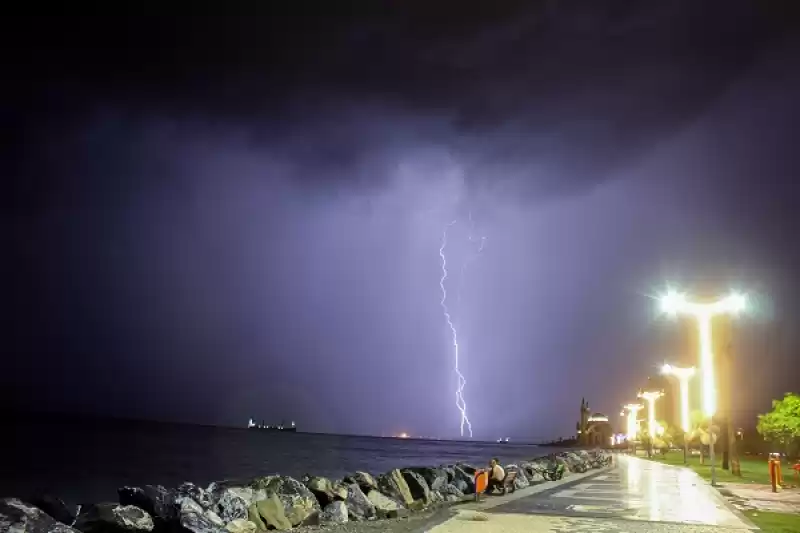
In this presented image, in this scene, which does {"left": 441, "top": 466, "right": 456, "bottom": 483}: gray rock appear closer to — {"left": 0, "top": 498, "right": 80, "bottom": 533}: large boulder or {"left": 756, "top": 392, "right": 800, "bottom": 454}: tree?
{"left": 0, "top": 498, "right": 80, "bottom": 533}: large boulder

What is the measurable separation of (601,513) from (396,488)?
7555mm

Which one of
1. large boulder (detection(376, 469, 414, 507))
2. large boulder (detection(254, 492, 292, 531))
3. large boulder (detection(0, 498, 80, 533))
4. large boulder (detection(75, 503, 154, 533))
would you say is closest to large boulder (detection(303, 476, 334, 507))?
large boulder (detection(254, 492, 292, 531))

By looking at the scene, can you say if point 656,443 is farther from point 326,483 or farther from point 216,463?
point 326,483

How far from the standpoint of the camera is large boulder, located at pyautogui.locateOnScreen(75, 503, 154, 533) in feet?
43.1

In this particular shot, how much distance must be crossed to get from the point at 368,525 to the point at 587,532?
5.21 m

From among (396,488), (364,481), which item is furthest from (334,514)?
(396,488)

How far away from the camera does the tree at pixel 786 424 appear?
5421 cm

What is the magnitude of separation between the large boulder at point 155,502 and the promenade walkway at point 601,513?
6.17 metres

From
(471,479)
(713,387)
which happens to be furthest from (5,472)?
(713,387)

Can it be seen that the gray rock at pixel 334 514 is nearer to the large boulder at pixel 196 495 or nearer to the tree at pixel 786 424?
the large boulder at pixel 196 495

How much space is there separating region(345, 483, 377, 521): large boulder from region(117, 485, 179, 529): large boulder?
184 inches

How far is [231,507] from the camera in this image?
1511 centimetres

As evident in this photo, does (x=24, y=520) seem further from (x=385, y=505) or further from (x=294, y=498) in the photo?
(x=385, y=505)

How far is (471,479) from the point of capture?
2619cm
